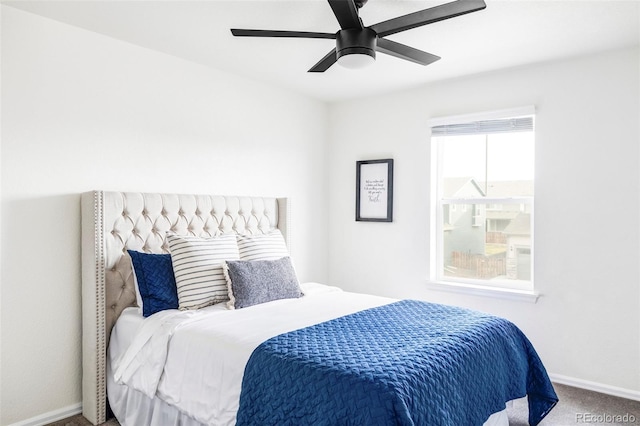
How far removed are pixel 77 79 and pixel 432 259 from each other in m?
3.11

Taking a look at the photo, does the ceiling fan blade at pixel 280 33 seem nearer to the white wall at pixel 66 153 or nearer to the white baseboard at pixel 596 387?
the white wall at pixel 66 153

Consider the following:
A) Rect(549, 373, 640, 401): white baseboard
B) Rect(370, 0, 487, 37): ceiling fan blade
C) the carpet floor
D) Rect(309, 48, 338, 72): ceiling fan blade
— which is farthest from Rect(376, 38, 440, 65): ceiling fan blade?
Rect(549, 373, 640, 401): white baseboard

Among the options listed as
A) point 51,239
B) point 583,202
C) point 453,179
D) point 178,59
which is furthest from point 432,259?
point 51,239

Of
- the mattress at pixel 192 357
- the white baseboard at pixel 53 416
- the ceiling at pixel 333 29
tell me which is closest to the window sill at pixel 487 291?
the mattress at pixel 192 357

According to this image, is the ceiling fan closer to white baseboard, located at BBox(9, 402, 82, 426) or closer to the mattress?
the mattress

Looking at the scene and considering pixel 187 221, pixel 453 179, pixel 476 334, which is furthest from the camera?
pixel 453 179

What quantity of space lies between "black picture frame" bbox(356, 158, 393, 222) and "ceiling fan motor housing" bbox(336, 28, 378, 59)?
85.0 inches

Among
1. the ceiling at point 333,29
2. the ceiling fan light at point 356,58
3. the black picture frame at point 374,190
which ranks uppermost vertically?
the ceiling at point 333,29

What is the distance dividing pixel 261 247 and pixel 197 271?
0.65 metres

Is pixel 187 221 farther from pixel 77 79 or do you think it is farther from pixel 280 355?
pixel 280 355

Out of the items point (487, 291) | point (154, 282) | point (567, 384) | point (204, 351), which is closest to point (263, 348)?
point (204, 351)

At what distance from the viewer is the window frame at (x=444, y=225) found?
3549 millimetres

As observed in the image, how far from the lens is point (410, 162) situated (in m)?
4.16

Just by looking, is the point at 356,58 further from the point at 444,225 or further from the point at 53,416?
the point at 53,416
